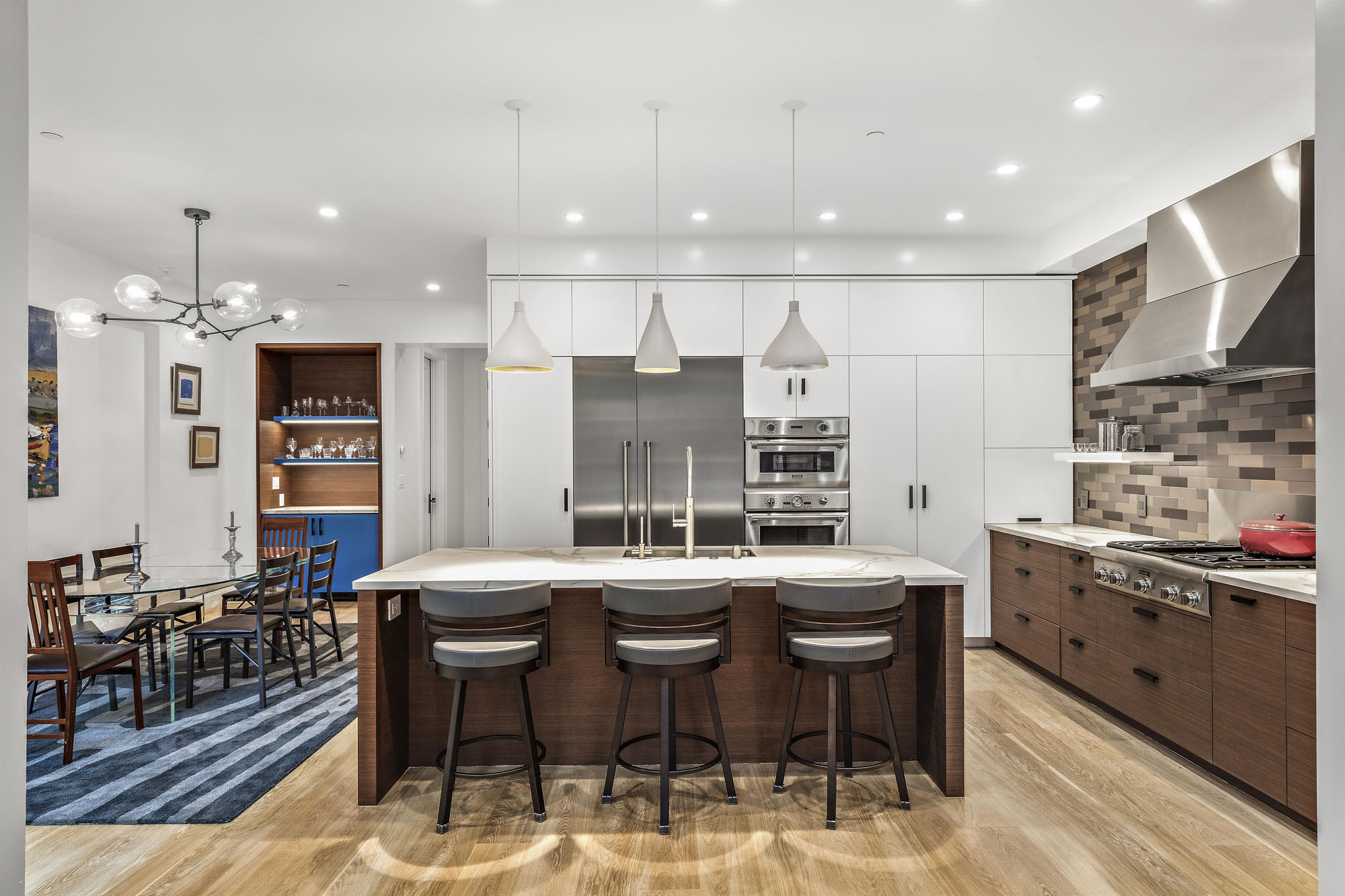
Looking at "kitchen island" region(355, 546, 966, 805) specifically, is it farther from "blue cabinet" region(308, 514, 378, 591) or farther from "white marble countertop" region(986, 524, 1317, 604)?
"blue cabinet" region(308, 514, 378, 591)

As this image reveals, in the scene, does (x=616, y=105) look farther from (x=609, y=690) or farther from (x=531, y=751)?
(x=531, y=751)

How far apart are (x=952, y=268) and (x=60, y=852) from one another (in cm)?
552

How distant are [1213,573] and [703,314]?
10.7ft

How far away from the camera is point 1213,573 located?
9.68 feet

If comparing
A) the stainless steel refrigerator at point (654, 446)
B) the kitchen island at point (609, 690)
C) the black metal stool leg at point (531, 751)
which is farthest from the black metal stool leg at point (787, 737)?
the stainless steel refrigerator at point (654, 446)

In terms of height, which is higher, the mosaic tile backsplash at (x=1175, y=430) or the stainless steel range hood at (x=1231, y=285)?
the stainless steel range hood at (x=1231, y=285)

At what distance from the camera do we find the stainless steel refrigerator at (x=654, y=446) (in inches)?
201

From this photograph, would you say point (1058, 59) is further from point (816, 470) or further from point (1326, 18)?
point (816, 470)

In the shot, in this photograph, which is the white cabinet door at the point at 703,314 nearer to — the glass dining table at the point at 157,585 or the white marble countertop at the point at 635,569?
the white marble countertop at the point at 635,569

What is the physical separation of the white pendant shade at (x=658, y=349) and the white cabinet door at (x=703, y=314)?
66.1 inches

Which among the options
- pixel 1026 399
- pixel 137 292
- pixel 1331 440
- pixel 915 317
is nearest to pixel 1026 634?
pixel 1026 399

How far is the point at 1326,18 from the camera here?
0.95 metres

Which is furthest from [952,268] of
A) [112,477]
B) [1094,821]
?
[112,477]

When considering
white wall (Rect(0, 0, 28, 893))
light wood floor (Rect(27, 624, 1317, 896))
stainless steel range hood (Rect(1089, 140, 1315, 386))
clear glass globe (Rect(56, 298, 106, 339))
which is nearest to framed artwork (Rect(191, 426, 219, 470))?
clear glass globe (Rect(56, 298, 106, 339))
